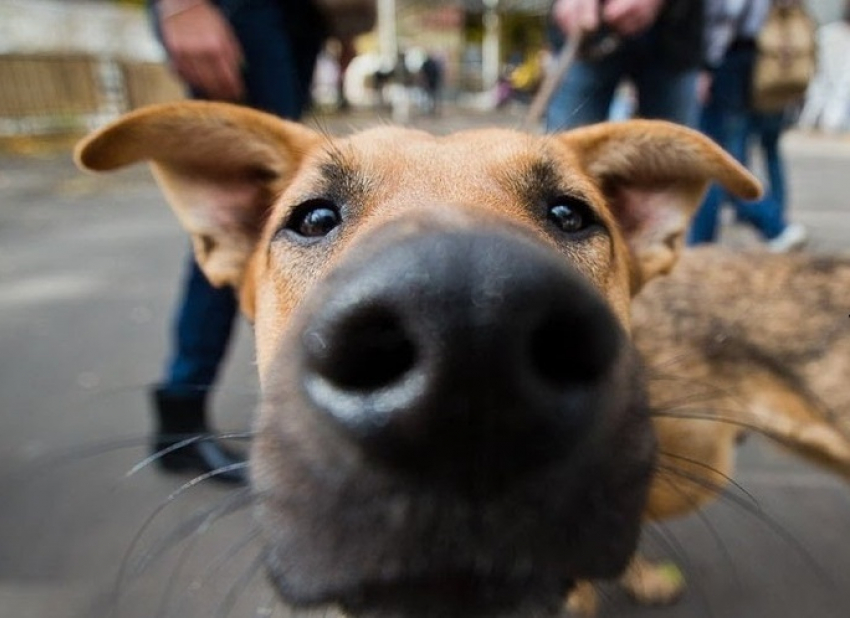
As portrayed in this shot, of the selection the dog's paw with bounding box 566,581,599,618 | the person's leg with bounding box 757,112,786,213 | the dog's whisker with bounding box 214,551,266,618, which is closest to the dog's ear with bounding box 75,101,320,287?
the dog's whisker with bounding box 214,551,266,618

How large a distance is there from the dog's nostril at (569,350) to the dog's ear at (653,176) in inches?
53.2

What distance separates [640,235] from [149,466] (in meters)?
2.41

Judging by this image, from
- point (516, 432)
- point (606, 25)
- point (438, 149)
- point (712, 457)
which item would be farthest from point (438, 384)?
point (606, 25)

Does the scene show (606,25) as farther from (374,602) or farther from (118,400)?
(118,400)

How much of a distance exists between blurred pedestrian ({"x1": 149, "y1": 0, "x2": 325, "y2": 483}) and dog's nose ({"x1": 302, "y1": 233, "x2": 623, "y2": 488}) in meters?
1.92

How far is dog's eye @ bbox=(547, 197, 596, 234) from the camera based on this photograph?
199 cm

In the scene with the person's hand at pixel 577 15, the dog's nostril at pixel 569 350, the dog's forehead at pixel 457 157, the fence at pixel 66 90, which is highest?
the dog's nostril at pixel 569 350

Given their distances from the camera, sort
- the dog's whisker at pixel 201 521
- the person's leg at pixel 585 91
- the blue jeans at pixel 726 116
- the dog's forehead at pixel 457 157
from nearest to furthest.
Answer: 1. the dog's whisker at pixel 201 521
2. the dog's forehead at pixel 457 157
3. the person's leg at pixel 585 91
4. the blue jeans at pixel 726 116

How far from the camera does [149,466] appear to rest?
3.48m

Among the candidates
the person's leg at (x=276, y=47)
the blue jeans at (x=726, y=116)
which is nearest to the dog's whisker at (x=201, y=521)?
the person's leg at (x=276, y=47)

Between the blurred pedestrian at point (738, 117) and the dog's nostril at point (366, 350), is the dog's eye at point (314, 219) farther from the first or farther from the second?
the blurred pedestrian at point (738, 117)

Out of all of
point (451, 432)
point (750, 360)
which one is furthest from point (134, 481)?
point (451, 432)

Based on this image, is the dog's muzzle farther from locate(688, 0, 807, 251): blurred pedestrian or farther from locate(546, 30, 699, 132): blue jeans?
locate(688, 0, 807, 251): blurred pedestrian

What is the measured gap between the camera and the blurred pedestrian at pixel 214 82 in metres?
2.81
